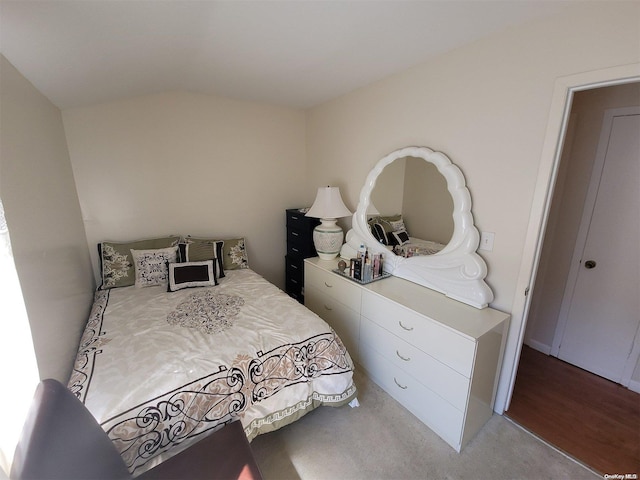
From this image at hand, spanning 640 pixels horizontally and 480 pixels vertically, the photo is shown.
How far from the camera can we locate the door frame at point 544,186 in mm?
1250

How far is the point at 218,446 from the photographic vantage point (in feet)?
3.92

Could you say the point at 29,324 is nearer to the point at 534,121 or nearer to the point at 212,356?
the point at 212,356

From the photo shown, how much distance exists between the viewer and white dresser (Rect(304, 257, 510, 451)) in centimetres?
151

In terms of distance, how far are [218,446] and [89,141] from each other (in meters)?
2.48

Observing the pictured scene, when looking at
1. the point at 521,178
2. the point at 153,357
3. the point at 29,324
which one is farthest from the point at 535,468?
the point at 29,324

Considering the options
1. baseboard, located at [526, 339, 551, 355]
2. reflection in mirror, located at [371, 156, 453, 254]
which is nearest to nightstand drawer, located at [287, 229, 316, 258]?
reflection in mirror, located at [371, 156, 453, 254]

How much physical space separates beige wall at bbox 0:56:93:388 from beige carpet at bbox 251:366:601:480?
1218mm

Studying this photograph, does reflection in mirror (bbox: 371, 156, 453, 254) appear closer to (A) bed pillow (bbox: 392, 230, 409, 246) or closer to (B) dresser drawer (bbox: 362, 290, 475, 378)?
(A) bed pillow (bbox: 392, 230, 409, 246)

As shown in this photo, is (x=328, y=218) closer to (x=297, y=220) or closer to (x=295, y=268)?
(x=297, y=220)

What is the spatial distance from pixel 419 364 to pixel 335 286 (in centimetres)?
86

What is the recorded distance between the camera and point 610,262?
6.71ft

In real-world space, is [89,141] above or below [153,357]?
above

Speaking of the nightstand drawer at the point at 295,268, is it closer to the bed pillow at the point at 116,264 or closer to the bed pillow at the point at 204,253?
the bed pillow at the point at 204,253

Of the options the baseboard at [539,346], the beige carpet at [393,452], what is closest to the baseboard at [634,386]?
the baseboard at [539,346]
